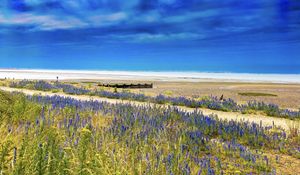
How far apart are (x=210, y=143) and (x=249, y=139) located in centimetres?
124

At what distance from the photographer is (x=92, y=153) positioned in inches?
172

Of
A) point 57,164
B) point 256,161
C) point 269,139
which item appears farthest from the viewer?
point 269,139

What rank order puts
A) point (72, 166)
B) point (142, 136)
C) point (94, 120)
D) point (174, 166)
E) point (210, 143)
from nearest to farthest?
1. point (72, 166)
2. point (174, 166)
3. point (142, 136)
4. point (210, 143)
5. point (94, 120)

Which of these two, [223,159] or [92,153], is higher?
[92,153]

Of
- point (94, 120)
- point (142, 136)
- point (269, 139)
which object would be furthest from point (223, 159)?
point (94, 120)

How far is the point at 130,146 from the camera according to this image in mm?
5566

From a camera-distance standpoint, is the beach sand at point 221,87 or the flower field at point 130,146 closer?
the flower field at point 130,146

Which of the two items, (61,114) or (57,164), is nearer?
(57,164)

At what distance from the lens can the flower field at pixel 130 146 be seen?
3.47m

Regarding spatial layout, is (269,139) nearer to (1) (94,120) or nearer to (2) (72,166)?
(1) (94,120)

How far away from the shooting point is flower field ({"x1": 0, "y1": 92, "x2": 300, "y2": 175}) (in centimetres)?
347

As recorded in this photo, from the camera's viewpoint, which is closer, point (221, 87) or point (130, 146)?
point (130, 146)

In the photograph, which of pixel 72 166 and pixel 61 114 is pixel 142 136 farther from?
pixel 61 114

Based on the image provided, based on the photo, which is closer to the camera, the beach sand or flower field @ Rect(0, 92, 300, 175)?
flower field @ Rect(0, 92, 300, 175)
